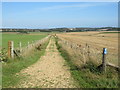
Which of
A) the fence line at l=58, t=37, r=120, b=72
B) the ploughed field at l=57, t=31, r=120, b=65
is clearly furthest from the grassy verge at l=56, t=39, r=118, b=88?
the ploughed field at l=57, t=31, r=120, b=65

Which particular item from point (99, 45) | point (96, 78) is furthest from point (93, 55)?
point (99, 45)

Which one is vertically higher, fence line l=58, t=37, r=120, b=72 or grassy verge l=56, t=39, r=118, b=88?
fence line l=58, t=37, r=120, b=72

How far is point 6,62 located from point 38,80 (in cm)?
414

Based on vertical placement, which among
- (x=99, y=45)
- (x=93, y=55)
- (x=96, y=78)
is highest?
(x=93, y=55)

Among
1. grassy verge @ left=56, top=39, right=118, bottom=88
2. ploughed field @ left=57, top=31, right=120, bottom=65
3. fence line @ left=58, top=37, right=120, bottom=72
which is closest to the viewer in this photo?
grassy verge @ left=56, top=39, right=118, bottom=88

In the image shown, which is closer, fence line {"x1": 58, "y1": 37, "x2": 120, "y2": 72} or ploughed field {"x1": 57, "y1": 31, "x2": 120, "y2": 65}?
fence line {"x1": 58, "y1": 37, "x2": 120, "y2": 72}

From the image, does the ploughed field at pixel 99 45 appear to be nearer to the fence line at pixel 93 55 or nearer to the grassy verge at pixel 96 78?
the fence line at pixel 93 55

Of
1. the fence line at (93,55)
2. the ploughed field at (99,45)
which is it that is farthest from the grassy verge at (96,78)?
the ploughed field at (99,45)

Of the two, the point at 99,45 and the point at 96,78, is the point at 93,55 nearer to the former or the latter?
the point at 96,78

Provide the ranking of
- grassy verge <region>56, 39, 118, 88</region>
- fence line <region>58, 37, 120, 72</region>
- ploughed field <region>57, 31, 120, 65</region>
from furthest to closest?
1. ploughed field <region>57, 31, 120, 65</region>
2. fence line <region>58, 37, 120, 72</region>
3. grassy verge <region>56, 39, 118, 88</region>

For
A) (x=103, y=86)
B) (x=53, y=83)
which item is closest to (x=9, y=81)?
(x=53, y=83)

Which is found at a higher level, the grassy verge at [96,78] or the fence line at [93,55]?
the fence line at [93,55]

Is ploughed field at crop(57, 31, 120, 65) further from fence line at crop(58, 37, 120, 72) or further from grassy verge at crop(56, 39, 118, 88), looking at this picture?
grassy verge at crop(56, 39, 118, 88)

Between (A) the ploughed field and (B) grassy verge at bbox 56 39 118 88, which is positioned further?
(A) the ploughed field
